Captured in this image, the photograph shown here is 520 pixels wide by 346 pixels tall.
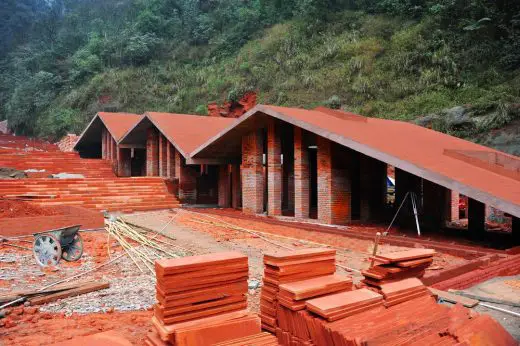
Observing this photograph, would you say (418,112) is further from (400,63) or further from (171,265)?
(171,265)

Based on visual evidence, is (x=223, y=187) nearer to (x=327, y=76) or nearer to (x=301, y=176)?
(x=301, y=176)

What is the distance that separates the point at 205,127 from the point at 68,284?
52.1 feet

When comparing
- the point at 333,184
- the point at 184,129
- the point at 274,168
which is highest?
the point at 184,129

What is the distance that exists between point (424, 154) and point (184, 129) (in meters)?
11.8

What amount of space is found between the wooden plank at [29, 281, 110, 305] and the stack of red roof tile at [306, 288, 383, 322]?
396 cm

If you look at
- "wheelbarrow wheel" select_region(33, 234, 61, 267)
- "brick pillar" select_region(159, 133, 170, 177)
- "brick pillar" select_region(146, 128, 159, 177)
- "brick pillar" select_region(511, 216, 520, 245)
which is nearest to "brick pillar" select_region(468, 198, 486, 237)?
"brick pillar" select_region(511, 216, 520, 245)

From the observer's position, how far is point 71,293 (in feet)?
22.3

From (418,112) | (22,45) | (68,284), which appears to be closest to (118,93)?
(22,45)

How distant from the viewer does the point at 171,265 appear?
4508 mm

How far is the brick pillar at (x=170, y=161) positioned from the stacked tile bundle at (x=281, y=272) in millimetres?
16543

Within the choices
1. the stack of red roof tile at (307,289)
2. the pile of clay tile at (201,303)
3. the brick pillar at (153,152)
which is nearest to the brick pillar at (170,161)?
the brick pillar at (153,152)

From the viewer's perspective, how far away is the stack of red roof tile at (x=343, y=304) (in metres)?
4.51

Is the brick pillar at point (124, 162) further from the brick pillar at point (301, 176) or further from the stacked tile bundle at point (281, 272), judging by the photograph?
the stacked tile bundle at point (281, 272)

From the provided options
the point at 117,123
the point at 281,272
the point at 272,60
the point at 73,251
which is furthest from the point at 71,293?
the point at 272,60
